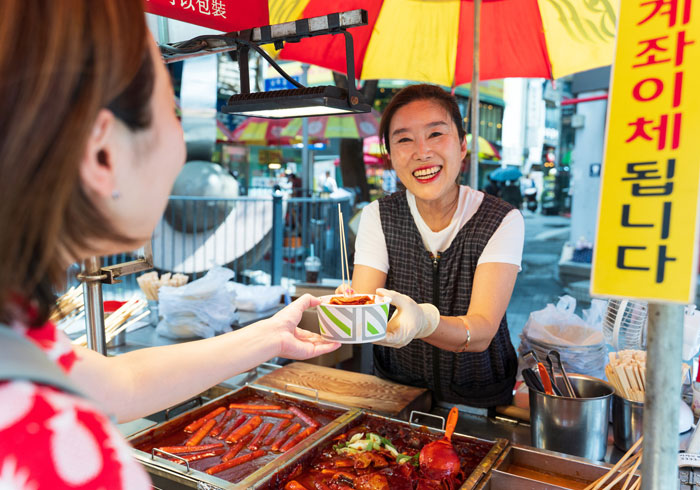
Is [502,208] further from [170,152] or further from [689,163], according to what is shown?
[170,152]

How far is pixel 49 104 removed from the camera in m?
0.49

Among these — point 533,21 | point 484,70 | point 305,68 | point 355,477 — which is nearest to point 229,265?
point 305,68

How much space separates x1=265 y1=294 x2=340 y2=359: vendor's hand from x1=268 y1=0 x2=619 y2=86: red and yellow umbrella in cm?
185

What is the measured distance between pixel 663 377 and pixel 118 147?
2.40 ft

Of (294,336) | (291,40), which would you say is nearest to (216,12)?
(291,40)

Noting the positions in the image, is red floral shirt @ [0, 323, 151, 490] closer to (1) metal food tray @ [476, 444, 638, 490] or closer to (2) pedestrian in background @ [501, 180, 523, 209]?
(1) metal food tray @ [476, 444, 638, 490]

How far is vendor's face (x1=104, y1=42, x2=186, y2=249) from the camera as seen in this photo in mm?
594

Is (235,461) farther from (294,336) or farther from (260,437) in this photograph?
(294,336)

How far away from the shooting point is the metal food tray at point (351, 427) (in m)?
1.41

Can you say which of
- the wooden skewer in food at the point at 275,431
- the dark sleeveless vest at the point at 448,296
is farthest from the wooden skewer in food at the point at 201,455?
the dark sleeveless vest at the point at 448,296

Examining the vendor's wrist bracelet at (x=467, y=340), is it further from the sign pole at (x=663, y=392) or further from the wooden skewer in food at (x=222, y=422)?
the sign pole at (x=663, y=392)

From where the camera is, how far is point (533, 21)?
3207mm

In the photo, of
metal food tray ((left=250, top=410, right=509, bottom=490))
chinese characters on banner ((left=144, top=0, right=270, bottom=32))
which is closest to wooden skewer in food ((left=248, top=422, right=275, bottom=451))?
metal food tray ((left=250, top=410, right=509, bottom=490))

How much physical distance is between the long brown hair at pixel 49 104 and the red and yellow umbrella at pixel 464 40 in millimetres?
2512
